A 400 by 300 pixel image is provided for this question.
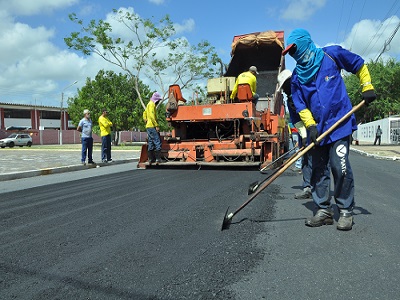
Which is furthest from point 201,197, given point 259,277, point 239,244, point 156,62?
point 156,62

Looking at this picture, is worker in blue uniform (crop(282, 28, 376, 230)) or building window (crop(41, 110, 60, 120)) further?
building window (crop(41, 110, 60, 120))

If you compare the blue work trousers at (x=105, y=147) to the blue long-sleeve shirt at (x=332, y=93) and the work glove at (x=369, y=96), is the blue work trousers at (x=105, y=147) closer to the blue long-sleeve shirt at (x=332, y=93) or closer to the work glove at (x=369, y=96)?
the blue long-sleeve shirt at (x=332, y=93)

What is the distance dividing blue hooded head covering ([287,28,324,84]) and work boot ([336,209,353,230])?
4.40 feet

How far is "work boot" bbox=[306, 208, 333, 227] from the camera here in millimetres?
3480

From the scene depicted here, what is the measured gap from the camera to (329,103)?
3.48 metres

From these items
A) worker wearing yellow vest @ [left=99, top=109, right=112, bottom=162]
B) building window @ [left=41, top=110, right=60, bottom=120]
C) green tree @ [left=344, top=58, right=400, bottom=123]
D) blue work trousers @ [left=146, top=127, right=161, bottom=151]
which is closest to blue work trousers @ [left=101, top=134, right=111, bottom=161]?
worker wearing yellow vest @ [left=99, top=109, right=112, bottom=162]

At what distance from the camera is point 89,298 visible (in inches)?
81.3

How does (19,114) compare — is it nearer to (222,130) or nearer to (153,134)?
(153,134)

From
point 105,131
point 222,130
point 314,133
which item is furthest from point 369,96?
point 105,131

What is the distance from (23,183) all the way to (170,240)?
17.6 ft

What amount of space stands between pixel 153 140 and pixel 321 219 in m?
5.97

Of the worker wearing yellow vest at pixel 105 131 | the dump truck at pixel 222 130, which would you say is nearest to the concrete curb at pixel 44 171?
the worker wearing yellow vest at pixel 105 131

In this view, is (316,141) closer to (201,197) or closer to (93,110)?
(201,197)

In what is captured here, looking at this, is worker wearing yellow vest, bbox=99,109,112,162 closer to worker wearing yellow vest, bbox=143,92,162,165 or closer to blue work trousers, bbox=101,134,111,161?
blue work trousers, bbox=101,134,111,161
